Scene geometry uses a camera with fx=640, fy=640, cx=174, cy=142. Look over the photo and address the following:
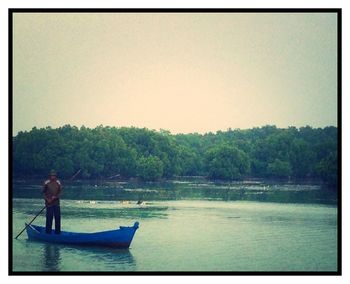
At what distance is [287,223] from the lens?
841 cm

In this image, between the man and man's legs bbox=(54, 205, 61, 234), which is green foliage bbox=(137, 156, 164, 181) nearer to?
man's legs bbox=(54, 205, 61, 234)

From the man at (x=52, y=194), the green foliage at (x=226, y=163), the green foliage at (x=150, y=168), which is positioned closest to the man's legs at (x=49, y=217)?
the man at (x=52, y=194)

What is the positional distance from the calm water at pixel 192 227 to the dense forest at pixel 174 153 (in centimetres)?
28

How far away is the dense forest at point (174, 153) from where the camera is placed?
6875mm

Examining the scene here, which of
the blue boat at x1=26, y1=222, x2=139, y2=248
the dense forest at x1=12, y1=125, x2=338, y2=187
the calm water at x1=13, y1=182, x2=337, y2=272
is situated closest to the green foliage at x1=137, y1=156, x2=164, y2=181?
the dense forest at x1=12, y1=125, x2=338, y2=187

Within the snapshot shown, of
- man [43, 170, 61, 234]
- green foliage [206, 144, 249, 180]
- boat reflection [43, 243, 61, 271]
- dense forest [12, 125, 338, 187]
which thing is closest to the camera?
boat reflection [43, 243, 61, 271]

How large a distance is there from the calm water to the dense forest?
28 centimetres

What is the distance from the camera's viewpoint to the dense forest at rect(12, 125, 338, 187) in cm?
688

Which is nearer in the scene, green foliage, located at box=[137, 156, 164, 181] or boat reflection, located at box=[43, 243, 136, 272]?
boat reflection, located at box=[43, 243, 136, 272]

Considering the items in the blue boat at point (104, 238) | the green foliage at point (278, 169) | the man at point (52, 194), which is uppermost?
the green foliage at point (278, 169)

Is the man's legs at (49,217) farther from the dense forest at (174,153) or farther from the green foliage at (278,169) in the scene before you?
the green foliage at (278,169)
